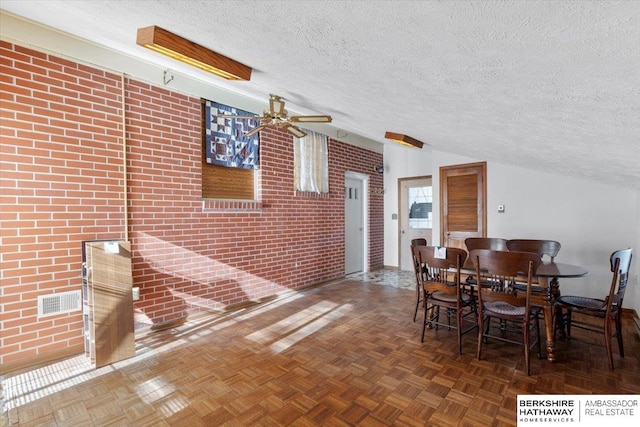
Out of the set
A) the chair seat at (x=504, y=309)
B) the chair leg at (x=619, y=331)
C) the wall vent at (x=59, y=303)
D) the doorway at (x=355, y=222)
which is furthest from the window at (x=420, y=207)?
the wall vent at (x=59, y=303)

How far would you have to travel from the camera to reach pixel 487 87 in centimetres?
146

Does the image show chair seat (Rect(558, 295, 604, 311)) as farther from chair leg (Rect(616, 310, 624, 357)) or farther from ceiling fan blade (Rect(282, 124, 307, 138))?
ceiling fan blade (Rect(282, 124, 307, 138))

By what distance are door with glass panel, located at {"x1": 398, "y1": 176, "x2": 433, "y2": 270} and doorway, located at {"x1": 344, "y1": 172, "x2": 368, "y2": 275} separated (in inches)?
32.5

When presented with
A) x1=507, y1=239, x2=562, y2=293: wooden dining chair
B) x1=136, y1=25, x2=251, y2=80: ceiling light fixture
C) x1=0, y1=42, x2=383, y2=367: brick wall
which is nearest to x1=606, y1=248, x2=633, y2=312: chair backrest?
x1=507, y1=239, x2=562, y2=293: wooden dining chair

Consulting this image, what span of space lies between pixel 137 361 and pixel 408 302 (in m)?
3.26

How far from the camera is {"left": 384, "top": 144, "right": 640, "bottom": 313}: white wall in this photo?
370 centimetres

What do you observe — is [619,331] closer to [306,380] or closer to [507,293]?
[507,293]

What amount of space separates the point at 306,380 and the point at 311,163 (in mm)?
3501

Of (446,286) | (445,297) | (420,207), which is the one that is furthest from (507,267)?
(420,207)

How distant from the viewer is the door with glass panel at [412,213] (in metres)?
6.22

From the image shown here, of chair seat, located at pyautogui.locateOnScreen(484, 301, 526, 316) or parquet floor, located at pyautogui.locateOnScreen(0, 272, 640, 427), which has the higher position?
chair seat, located at pyautogui.locateOnScreen(484, 301, 526, 316)

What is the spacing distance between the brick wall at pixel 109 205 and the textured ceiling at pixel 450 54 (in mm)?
655

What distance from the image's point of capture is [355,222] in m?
6.23

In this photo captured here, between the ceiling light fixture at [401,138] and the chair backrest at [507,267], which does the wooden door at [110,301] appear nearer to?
the chair backrest at [507,267]
